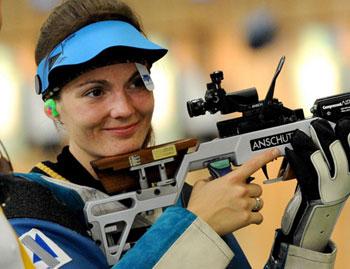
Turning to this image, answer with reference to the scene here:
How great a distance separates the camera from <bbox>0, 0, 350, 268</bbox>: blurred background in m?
2.87

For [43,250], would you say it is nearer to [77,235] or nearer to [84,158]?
[77,235]

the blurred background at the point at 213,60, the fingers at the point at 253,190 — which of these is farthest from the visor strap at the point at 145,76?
the blurred background at the point at 213,60

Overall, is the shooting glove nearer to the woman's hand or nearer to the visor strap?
the woman's hand

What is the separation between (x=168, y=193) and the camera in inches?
41.8

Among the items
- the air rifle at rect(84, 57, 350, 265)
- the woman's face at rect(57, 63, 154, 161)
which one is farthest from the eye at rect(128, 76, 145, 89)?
the air rifle at rect(84, 57, 350, 265)

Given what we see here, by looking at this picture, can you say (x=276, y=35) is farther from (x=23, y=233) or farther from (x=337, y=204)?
(x=23, y=233)

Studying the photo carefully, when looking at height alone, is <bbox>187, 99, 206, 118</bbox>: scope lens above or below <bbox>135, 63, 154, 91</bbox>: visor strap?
below

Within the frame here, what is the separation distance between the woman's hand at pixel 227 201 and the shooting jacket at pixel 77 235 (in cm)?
3

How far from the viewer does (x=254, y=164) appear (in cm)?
106

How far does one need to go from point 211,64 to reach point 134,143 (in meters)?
2.02

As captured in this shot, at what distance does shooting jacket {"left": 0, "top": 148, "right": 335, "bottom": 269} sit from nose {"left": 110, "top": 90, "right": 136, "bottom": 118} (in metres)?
0.14

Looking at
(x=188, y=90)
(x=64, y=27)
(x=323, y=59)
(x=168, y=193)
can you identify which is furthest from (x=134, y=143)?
(x=323, y=59)

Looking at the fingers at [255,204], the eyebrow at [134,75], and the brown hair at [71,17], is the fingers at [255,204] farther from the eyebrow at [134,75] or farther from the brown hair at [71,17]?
the brown hair at [71,17]

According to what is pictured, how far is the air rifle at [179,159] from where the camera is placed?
3.37 feet
